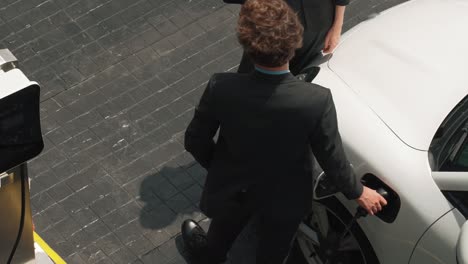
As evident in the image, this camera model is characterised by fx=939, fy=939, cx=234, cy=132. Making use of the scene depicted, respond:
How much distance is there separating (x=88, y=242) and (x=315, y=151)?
208 centimetres

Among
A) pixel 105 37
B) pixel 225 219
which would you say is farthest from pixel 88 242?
pixel 105 37

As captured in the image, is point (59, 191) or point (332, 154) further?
point (59, 191)

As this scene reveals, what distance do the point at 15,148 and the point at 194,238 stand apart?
209cm

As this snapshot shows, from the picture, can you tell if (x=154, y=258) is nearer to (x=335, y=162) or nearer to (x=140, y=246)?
(x=140, y=246)

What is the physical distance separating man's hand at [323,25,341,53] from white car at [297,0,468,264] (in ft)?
0.37

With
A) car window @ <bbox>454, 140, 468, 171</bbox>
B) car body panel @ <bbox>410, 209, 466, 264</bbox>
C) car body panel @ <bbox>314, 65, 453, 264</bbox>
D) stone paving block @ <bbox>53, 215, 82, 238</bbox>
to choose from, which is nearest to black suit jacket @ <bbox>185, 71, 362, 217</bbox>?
car body panel @ <bbox>314, 65, 453, 264</bbox>

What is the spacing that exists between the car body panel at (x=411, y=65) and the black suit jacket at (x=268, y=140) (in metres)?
0.55

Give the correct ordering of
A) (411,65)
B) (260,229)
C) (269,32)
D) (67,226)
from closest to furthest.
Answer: (269,32) → (260,229) → (411,65) → (67,226)

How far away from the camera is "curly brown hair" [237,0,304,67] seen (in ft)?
14.2

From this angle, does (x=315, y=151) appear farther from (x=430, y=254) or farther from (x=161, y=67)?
(x=161, y=67)

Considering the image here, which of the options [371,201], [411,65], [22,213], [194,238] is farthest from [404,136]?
[22,213]

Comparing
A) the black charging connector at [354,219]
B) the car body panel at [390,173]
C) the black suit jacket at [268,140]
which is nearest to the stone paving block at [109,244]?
the black suit jacket at [268,140]

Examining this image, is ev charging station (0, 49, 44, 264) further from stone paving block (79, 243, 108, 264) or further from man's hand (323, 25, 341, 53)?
man's hand (323, 25, 341, 53)

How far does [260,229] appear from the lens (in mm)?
5074
